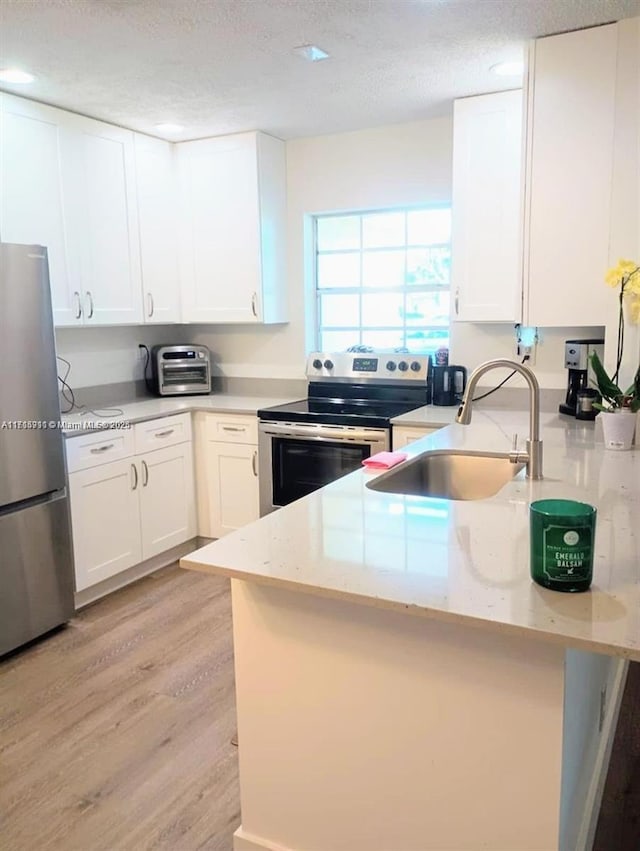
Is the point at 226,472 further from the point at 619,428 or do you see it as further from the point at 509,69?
the point at 509,69

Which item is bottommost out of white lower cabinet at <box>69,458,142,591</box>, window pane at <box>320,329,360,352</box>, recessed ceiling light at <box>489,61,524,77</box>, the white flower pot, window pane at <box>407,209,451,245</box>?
white lower cabinet at <box>69,458,142,591</box>

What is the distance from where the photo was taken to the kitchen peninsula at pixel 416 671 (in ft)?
4.10

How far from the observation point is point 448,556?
1.42 m

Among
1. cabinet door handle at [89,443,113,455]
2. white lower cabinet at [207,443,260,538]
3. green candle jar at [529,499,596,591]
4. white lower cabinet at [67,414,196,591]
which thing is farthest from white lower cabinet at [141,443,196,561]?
green candle jar at [529,499,596,591]

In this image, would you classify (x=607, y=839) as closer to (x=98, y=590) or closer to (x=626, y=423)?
(x=626, y=423)

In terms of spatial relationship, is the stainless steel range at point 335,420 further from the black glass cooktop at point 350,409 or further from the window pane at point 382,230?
the window pane at point 382,230

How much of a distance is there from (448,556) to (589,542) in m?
0.31

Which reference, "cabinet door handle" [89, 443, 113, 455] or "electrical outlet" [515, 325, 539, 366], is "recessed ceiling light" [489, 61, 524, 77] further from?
"cabinet door handle" [89, 443, 113, 455]

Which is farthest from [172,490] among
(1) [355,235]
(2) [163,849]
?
(2) [163,849]

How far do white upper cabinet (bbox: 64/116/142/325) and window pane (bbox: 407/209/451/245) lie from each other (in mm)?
1556

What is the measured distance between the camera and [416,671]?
54.7 inches

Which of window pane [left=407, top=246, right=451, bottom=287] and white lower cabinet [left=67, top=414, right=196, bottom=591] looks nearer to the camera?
white lower cabinet [left=67, top=414, right=196, bottom=591]

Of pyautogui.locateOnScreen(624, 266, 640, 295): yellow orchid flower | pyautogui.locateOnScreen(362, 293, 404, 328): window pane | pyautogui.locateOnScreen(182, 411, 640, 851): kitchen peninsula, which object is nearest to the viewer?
pyautogui.locateOnScreen(182, 411, 640, 851): kitchen peninsula

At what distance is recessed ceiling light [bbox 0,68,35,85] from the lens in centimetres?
280
